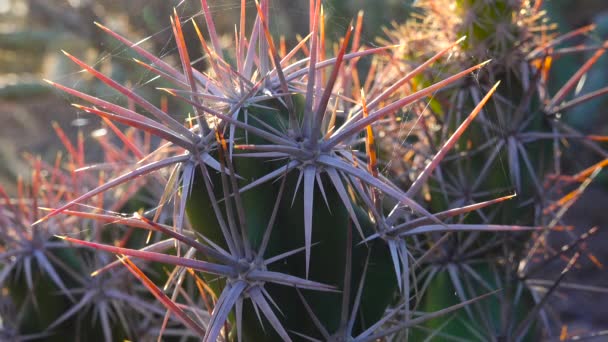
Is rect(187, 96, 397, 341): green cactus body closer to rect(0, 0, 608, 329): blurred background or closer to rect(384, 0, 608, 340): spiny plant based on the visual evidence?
rect(384, 0, 608, 340): spiny plant

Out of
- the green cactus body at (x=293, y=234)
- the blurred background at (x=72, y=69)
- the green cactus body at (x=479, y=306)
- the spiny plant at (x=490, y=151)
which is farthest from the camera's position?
the blurred background at (x=72, y=69)

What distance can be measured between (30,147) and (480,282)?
6.40 m

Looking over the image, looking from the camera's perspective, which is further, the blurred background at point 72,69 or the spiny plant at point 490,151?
the blurred background at point 72,69

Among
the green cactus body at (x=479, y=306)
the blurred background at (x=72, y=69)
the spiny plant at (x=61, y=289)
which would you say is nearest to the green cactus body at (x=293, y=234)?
the green cactus body at (x=479, y=306)

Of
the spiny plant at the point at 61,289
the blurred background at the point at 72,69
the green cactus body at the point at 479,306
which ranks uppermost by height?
the blurred background at the point at 72,69

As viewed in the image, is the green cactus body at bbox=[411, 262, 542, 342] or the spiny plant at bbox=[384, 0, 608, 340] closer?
the green cactus body at bbox=[411, 262, 542, 342]

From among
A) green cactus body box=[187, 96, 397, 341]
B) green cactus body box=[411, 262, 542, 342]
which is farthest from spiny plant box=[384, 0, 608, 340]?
green cactus body box=[187, 96, 397, 341]

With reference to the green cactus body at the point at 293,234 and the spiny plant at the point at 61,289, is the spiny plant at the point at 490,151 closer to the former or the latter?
the green cactus body at the point at 293,234

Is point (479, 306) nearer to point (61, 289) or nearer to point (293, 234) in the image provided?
point (293, 234)

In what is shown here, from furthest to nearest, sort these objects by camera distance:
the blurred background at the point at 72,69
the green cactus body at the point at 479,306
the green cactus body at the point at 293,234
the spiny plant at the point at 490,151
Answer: the blurred background at the point at 72,69 → the spiny plant at the point at 490,151 → the green cactus body at the point at 479,306 → the green cactus body at the point at 293,234

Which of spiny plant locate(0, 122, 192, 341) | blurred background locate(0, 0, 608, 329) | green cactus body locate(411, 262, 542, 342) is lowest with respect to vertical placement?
green cactus body locate(411, 262, 542, 342)

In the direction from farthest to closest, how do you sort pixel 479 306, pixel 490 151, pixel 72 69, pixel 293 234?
pixel 72 69 → pixel 490 151 → pixel 479 306 → pixel 293 234

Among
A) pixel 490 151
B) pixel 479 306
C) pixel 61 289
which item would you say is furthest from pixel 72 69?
pixel 479 306

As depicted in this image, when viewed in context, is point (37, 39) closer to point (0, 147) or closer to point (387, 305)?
point (0, 147)
